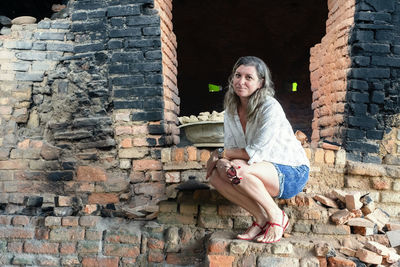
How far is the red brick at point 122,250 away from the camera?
2482mm

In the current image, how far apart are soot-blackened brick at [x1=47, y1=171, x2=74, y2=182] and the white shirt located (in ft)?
4.90

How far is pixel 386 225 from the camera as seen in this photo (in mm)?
2400

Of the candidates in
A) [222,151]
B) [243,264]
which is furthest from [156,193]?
[243,264]

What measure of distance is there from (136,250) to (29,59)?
191cm

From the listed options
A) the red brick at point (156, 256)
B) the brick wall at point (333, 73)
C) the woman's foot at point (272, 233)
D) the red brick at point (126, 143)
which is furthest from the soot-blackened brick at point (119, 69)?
the brick wall at point (333, 73)

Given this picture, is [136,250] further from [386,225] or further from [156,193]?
[386,225]

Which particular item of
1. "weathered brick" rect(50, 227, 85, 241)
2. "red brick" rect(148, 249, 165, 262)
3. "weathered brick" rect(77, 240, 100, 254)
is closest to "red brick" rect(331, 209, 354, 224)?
"red brick" rect(148, 249, 165, 262)

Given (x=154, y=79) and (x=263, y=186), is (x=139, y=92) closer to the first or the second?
(x=154, y=79)

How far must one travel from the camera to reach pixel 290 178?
2.09 meters

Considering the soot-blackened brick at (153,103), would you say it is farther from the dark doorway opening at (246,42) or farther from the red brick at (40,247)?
the dark doorway opening at (246,42)

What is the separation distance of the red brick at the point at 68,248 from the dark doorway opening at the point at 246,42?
193 inches

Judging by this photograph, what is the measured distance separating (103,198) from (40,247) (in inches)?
22.8

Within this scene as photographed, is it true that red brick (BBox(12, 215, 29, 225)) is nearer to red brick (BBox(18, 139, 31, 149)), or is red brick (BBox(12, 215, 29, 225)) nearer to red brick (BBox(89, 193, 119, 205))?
red brick (BBox(89, 193, 119, 205))

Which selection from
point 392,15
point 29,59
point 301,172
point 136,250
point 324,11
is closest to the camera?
point 301,172
